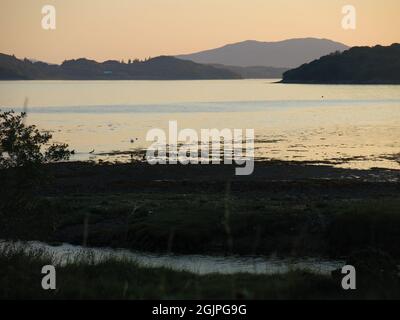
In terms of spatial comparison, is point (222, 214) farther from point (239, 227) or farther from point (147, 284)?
point (147, 284)

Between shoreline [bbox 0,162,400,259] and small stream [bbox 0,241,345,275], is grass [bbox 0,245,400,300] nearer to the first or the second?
shoreline [bbox 0,162,400,259]

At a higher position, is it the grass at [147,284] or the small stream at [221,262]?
the grass at [147,284]

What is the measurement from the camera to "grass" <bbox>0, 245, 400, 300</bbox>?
17422 millimetres

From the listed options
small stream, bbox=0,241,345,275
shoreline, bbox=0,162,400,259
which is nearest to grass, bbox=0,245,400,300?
shoreline, bbox=0,162,400,259

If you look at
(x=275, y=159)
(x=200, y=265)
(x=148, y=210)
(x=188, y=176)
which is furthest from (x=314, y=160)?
(x=200, y=265)

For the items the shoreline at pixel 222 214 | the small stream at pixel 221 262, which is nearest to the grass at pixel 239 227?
the shoreline at pixel 222 214

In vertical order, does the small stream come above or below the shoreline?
below

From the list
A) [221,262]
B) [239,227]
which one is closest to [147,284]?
[221,262]

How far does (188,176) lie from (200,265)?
28.5 metres

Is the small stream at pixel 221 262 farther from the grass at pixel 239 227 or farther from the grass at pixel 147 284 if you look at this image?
the grass at pixel 147 284

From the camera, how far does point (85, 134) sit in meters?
111

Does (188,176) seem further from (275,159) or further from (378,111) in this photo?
(378,111)

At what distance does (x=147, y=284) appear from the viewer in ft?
68.9

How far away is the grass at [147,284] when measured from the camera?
57.2 feet
